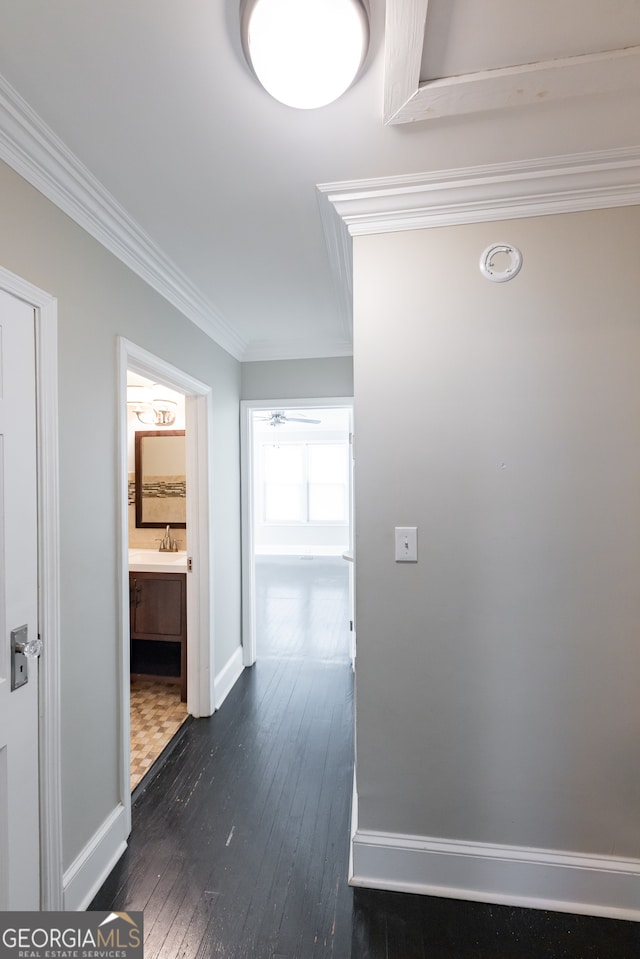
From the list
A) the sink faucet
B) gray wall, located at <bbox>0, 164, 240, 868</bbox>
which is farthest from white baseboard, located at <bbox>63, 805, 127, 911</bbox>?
the sink faucet

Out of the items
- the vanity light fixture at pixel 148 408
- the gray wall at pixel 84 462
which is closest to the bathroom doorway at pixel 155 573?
the vanity light fixture at pixel 148 408

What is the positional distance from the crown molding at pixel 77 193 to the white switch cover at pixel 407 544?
153 centimetres

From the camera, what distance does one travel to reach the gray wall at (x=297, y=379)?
3.10 metres

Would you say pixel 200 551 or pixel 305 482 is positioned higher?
pixel 305 482

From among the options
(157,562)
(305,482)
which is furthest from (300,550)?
(157,562)

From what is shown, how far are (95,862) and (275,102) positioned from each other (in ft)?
8.08

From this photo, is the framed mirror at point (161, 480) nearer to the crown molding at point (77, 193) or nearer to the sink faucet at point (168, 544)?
the sink faucet at point (168, 544)

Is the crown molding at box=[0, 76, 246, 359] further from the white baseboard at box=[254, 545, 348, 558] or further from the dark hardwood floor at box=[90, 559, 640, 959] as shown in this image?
the white baseboard at box=[254, 545, 348, 558]

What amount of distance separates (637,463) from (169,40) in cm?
173

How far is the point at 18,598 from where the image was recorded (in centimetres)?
118

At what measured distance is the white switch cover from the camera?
1.49 meters

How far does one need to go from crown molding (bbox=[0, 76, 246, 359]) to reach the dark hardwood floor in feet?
7.69

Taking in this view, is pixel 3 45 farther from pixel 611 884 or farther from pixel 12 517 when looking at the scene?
pixel 611 884

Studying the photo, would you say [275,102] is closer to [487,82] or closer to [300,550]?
[487,82]
